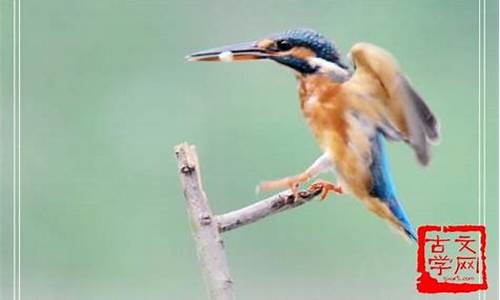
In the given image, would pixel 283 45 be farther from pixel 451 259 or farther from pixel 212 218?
pixel 451 259

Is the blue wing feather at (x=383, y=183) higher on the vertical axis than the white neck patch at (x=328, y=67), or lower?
lower

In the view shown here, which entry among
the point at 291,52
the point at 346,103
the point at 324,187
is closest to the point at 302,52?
the point at 291,52

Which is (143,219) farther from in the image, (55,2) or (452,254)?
(452,254)

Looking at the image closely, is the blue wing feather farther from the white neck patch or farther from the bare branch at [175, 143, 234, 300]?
the bare branch at [175, 143, 234, 300]

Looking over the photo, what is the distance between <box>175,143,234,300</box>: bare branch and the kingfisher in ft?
0.60

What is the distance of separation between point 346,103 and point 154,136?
523mm

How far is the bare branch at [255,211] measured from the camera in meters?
2.13

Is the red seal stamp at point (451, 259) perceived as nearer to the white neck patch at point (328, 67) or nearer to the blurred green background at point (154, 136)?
the blurred green background at point (154, 136)

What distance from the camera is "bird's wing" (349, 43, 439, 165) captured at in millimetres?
2133

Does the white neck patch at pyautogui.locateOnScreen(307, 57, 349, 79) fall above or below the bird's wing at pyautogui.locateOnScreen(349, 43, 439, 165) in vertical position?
above

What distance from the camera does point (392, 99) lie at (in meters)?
2.15

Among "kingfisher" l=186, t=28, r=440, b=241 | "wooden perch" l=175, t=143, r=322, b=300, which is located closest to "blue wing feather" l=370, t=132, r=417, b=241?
"kingfisher" l=186, t=28, r=440, b=241

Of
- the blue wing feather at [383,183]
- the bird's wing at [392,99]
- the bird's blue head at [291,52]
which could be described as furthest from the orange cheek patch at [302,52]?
the blue wing feather at [383,183]

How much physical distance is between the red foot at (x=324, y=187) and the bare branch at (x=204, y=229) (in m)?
0.28
